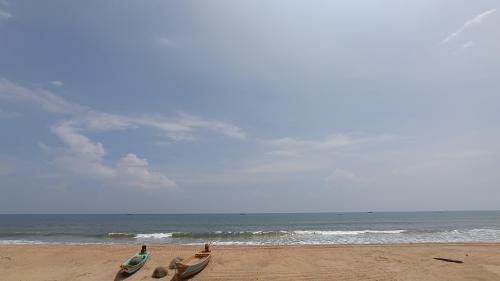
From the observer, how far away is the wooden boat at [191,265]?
13375 millimetres

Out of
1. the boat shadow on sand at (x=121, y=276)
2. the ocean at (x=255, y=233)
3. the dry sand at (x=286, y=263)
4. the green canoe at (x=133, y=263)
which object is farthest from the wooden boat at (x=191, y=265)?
the ocean at (x=255, y=233)

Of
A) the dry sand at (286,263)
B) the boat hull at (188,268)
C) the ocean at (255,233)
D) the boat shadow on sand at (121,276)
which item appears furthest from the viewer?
the ocean at (255,233)

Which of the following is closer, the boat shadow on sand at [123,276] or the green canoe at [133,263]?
the boat shadow on sand at [123,276]

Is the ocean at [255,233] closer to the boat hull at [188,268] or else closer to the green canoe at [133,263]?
the green canoe at [133,263]

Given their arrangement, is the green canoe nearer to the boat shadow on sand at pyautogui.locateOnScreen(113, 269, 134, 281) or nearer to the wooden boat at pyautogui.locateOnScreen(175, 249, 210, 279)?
the boat shadow on sand at pyautogui.locateOnScreen(113, 269, 134, 281)

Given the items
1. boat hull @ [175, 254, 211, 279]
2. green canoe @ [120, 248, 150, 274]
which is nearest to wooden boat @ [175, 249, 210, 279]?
boat hull @ [175, 254, 211, 279]

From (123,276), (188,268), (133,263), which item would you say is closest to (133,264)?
(133,263)

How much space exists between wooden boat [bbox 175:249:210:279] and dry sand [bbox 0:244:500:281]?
0.32m


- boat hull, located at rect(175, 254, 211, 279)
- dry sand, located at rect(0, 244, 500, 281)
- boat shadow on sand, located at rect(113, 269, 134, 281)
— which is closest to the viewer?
boat hull, located at rect(175, 254, 211, 279)

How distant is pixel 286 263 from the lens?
15.9 m

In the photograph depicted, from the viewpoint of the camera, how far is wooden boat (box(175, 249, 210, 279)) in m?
13.4

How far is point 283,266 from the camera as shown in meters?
15.3

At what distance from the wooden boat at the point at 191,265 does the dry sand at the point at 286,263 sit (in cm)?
32

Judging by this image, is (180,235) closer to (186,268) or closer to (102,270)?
(102,270)
